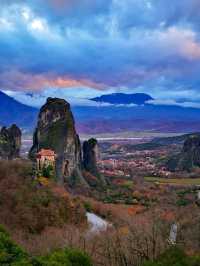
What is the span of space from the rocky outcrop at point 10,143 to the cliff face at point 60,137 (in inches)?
137

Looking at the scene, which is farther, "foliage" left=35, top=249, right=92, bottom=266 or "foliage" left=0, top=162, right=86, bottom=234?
"foliage" left=0, top=162, right=86, bottom=234

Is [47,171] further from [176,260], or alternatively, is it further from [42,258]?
[176,260]

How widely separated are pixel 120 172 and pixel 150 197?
1645 inches

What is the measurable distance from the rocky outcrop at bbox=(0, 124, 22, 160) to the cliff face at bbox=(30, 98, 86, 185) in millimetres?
3477

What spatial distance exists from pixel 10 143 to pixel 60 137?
1011cm

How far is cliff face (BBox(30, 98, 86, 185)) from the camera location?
103812 mm

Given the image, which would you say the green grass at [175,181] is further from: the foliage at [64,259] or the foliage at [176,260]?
the foliage at [176,260]

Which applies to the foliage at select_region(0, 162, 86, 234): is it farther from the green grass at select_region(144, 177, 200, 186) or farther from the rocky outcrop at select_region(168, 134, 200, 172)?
the rocky outcrop at select_region(168, 134, 200, 172)

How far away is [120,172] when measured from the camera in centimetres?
13988

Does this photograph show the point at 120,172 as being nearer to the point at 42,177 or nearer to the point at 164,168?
the point at 164,168

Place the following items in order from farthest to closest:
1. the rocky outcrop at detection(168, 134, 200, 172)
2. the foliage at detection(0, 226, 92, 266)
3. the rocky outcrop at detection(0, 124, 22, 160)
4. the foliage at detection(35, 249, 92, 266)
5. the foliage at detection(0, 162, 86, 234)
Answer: the rocky outcrop at detection(168, 134, 200, 172)
the rocky outcrop at detection(0, 124, 22, 160)
the foliage at detection(0, 162, 86, 234)
the foliage at detection(35, 249, 92, 266)
the foliage at detection(0, 226, 92, 266)

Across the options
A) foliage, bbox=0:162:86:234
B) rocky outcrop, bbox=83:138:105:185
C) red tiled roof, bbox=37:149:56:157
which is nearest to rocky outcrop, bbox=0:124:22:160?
red tiled roof, bbox=37:149:56:157

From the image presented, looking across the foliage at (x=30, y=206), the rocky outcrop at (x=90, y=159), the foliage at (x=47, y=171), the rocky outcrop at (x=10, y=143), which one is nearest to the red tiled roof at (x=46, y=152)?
the rocky outcrop at (x=10, y=143)

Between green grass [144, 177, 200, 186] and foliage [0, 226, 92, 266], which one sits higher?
green grass [144, 177, 200, 186]
